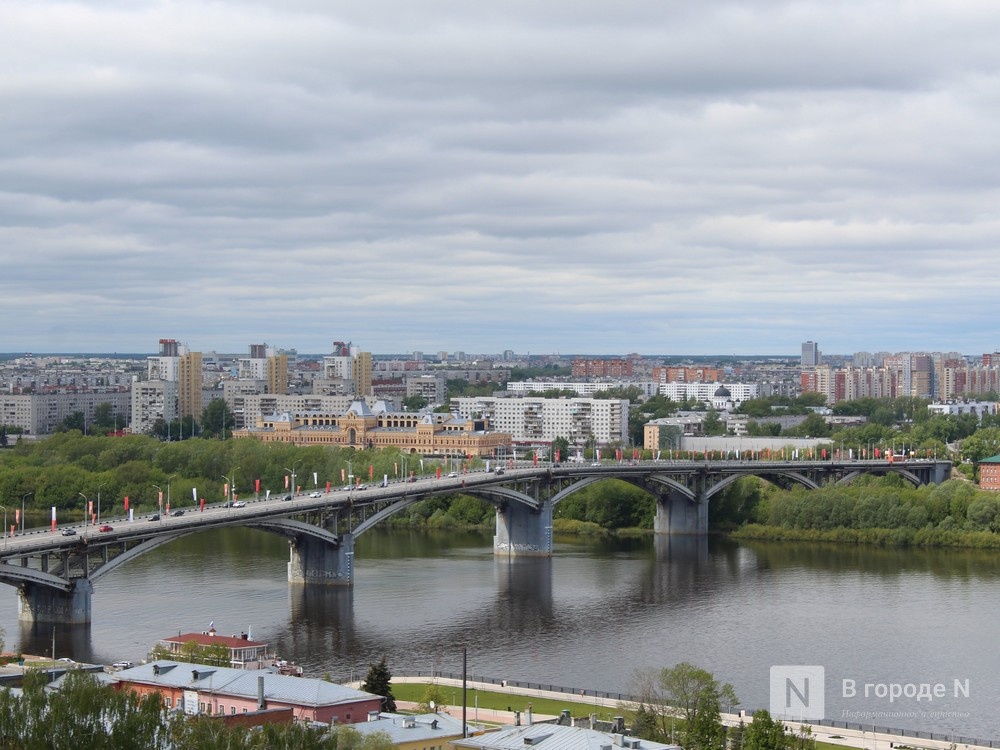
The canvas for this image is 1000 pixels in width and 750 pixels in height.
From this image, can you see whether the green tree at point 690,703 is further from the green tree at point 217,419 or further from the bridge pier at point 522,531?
the green tree at point 217,419

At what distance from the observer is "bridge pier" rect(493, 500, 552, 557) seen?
77.0m

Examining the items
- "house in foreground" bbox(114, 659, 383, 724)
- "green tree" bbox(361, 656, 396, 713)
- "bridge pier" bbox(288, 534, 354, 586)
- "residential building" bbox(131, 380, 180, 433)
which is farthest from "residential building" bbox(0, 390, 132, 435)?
"house in foreground" bbox(114, 659, 383, 724)

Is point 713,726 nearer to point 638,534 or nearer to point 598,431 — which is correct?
point 638,534

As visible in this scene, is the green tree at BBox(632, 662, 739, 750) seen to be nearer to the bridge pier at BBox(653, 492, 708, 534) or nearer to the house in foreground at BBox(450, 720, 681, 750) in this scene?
the house in foreground at BBox(450, 720, 681, 750)

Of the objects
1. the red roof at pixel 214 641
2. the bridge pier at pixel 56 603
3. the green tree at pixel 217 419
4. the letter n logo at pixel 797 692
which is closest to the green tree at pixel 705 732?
the letter n logo at pixel 797 692

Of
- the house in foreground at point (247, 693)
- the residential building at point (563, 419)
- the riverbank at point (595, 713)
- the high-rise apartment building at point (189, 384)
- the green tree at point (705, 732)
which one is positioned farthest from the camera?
the high-rise apartment building at point (189, 384)

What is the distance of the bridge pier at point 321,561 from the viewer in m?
63.6

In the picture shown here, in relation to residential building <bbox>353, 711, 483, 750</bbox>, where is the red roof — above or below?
above

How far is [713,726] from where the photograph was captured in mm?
33812

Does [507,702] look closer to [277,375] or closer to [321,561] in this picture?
[321,561]

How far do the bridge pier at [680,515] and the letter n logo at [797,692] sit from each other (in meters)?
40.0

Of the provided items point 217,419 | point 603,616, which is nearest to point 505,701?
point 603,616

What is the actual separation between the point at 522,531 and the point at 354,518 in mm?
12050

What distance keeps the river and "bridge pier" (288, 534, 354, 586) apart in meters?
1.18
